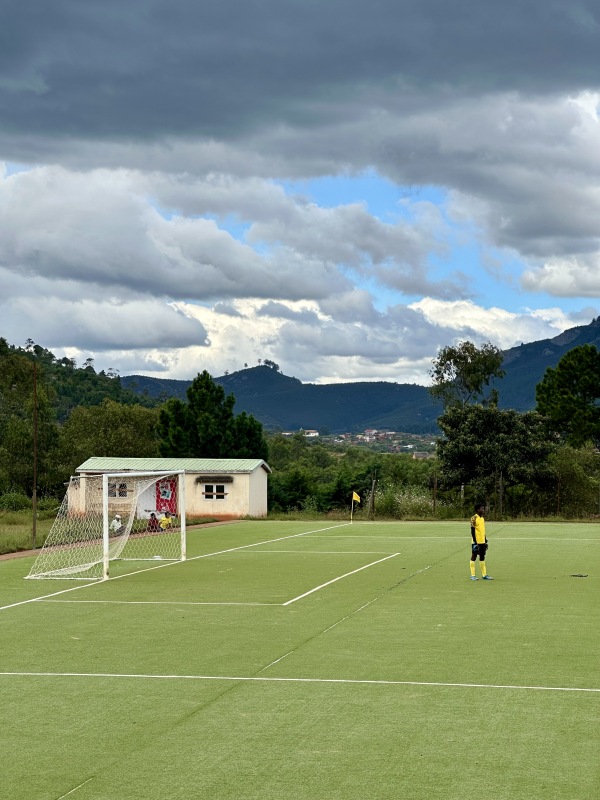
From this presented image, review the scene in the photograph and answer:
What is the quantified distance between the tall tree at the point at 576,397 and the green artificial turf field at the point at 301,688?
56809 mm

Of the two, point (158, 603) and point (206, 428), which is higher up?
point (206, 428)

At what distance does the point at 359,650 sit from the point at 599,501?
44090 millimetres

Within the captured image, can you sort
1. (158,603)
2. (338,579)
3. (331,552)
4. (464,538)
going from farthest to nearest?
(464,538) → (331,552) → (338,579) → (158,603)

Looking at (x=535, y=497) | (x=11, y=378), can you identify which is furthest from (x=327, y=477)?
(x=11, y=378)

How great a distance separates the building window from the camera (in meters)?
56.8

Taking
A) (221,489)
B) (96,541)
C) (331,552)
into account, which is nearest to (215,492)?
(221,489)

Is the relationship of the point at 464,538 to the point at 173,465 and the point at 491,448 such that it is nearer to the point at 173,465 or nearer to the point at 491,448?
the point at 491,448

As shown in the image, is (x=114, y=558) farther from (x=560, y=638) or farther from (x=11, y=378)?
(x=11, y=378)

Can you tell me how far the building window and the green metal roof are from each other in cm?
81

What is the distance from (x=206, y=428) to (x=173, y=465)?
907 cm

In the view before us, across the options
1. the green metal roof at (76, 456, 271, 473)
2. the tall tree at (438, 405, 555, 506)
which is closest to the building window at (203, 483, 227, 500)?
the green metal roof at (76, 456, 271, 473)

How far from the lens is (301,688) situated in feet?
39.0

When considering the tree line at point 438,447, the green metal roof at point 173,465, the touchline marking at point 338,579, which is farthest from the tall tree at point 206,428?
the touchline marking at point 338,579

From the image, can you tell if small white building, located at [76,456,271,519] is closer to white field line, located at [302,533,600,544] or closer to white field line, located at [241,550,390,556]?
white field line, located at [302,533,600,544]
